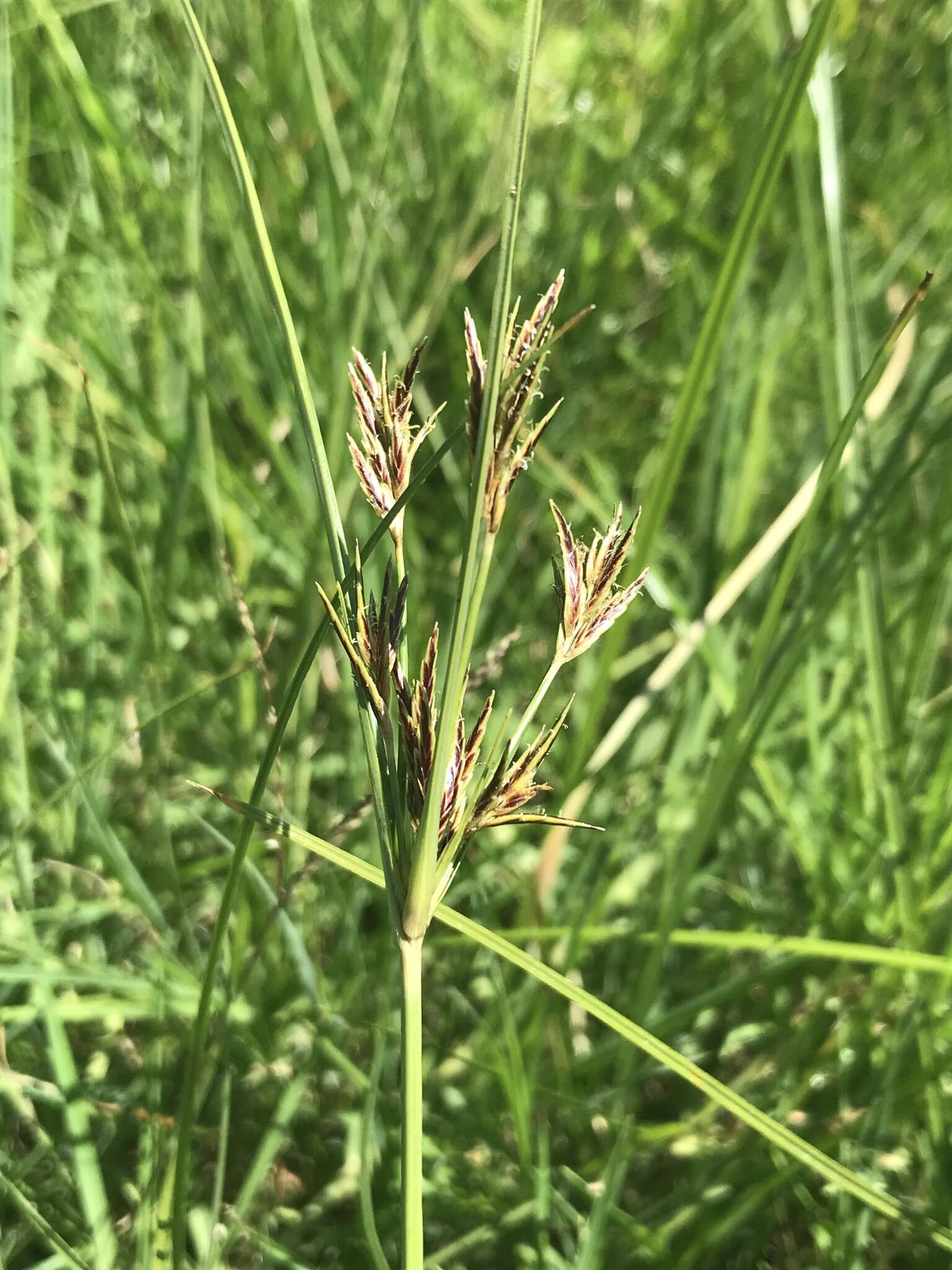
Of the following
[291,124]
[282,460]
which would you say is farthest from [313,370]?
[291,124]

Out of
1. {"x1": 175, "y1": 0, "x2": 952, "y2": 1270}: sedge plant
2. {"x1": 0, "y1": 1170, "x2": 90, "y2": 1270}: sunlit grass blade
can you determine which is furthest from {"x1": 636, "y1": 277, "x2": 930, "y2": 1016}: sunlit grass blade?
{"x1": 0, "y1": 1170, "x2": 90, "y2": 1270}: sunlit grass blade

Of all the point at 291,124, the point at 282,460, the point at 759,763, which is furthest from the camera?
the point at 291,124

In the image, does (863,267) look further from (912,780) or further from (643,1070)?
(643,1070)

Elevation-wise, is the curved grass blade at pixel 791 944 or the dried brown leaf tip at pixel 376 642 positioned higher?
the dried brown leaf tip at pixel 376 642

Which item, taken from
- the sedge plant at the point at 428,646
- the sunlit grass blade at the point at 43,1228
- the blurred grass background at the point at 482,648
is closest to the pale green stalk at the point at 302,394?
the sedge plant at the point at 428,646

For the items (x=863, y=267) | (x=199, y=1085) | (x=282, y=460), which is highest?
(x=863, y=267)

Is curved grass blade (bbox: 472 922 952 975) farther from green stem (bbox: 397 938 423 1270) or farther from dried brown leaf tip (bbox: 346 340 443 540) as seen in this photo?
dried brown leaf tip (bbox: 346 340 443 540)

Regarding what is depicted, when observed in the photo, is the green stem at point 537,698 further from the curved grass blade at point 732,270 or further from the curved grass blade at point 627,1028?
the curved grass blade at point 732,270
